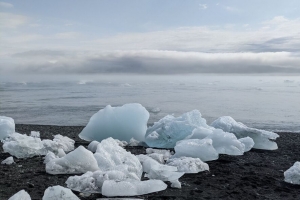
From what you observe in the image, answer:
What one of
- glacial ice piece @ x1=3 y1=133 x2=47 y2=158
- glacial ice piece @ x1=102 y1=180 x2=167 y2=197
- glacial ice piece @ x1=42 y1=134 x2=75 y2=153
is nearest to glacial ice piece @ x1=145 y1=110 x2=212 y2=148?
glacial ice piece @ x1=42 y1=134 x2=75 y2=153

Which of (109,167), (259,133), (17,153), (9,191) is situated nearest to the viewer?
(9,191)

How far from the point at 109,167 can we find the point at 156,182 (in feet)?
3.37

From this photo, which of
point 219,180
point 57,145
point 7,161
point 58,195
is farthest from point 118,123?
point 58,195

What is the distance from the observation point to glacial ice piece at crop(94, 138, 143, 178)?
16.4 feet

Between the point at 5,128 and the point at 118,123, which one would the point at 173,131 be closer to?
the point at 118,123

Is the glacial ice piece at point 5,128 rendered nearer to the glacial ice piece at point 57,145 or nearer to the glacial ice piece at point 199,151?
the glacial ice piece at point 57,145

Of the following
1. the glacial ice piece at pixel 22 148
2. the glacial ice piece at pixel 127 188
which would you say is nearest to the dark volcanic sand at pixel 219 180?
the glacial ice piece at pixel 127 188

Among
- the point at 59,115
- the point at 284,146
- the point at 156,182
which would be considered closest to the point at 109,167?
the point at 156,182

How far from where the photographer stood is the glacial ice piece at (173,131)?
748 cm

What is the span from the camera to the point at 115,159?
210 inches

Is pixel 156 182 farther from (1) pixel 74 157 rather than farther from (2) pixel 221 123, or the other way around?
(2) pixel 221 123

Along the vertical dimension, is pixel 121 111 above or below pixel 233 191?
above

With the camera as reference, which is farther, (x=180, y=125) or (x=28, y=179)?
(x=180, y=125)

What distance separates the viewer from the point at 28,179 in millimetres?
4738
